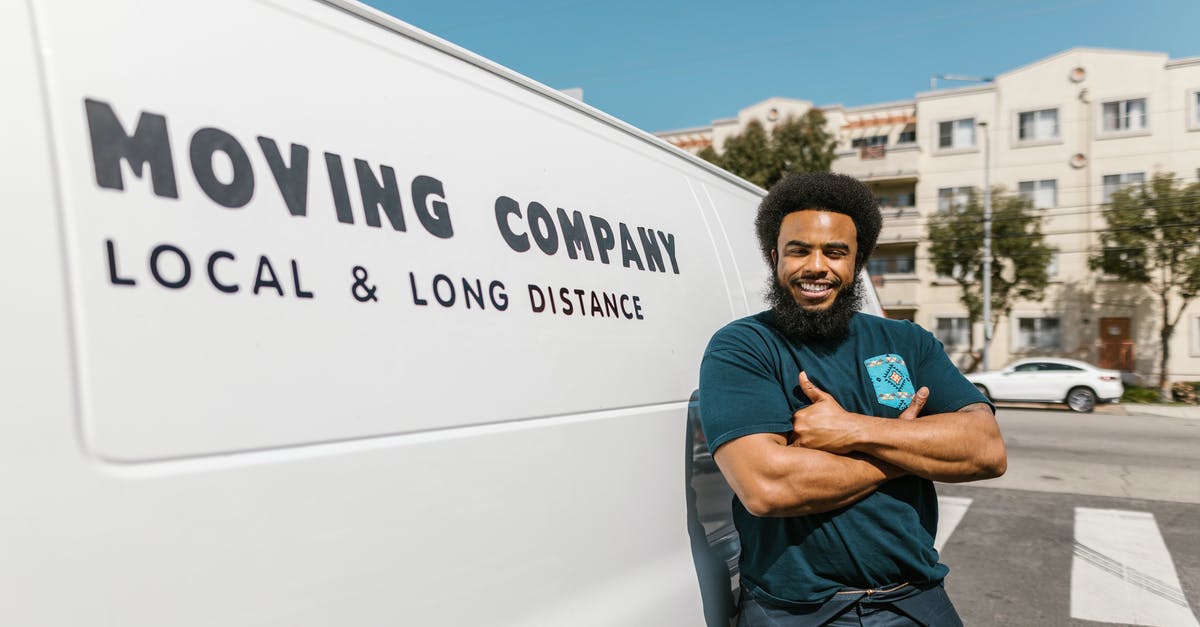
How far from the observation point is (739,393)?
182 cm

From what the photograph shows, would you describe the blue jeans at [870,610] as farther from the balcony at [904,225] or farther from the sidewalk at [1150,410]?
the balcony at [904,225]

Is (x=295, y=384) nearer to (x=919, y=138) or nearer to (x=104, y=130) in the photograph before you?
(x=104, y=130)

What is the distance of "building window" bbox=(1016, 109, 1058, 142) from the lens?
30.3 meters

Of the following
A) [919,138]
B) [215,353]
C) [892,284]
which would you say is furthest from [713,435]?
[919,138]

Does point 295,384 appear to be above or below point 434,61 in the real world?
below

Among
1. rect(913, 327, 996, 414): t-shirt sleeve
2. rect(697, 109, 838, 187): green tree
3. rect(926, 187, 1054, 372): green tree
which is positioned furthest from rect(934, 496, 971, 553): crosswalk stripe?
rect(926, 187, 1054, 372): green tree

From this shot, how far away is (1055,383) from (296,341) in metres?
21.2

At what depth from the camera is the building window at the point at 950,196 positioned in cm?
3017

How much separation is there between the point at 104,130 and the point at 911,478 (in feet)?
5.81

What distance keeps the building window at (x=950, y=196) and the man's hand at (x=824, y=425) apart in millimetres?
30075

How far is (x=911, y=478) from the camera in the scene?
1.92m

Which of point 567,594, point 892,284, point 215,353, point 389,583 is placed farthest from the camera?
point 892,284

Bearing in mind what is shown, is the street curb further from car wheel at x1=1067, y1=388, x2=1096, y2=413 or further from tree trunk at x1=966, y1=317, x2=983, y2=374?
tree trunk at x1=966, y1=317, x2=983, y2=374

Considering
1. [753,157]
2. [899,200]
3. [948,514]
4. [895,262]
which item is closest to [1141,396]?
[895,262]
